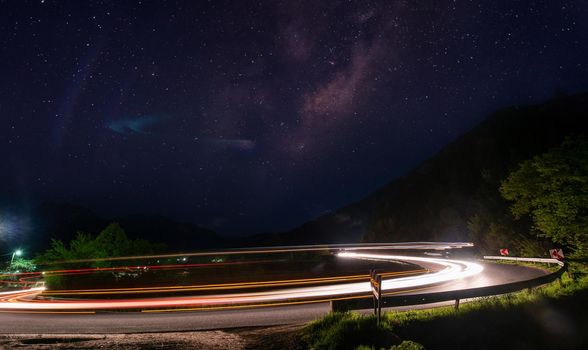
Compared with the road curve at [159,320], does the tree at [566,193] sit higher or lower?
higher

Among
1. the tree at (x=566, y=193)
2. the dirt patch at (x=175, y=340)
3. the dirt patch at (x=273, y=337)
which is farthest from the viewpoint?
the tree at (x=566, y=193)

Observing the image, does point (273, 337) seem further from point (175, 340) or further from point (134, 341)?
point (134, 341)

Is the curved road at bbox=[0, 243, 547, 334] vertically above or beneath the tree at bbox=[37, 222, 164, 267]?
beneath

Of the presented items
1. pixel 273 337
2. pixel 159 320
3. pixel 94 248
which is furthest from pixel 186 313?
pixel 94 248

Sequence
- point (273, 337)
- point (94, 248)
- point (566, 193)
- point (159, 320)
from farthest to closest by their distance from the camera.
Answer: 1. point (94, 248)
2. point (566, 193)
3. point (159, 320)
4. point (273, 337)

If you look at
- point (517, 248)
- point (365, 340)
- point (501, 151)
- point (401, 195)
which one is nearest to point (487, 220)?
point (517, 248)

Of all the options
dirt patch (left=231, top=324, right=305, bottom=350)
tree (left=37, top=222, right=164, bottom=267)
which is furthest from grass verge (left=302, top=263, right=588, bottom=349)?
tree (left=37, top=222, right=164, bottom=267)

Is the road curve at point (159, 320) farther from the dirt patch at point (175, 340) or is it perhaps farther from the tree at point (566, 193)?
the tree at point (566, 193)

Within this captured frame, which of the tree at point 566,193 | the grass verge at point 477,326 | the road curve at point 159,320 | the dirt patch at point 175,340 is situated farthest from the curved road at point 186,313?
the tree at point 566,193

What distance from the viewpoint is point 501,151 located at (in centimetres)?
8644

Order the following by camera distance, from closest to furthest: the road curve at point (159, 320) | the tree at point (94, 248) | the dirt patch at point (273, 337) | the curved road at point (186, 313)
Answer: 1. the dirt patch at point (273, 337)
2. the road curve at point (159, 320)
3. the curved road at point (186, 313)
4. the tree at point (94, 248)

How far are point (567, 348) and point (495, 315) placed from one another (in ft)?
8.27

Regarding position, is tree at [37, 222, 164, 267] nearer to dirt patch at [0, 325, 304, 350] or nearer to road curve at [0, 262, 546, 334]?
road curve at [0, 262, 546, 334]

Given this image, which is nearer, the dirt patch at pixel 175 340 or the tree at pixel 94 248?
the dirt patch at pixel 175 340
